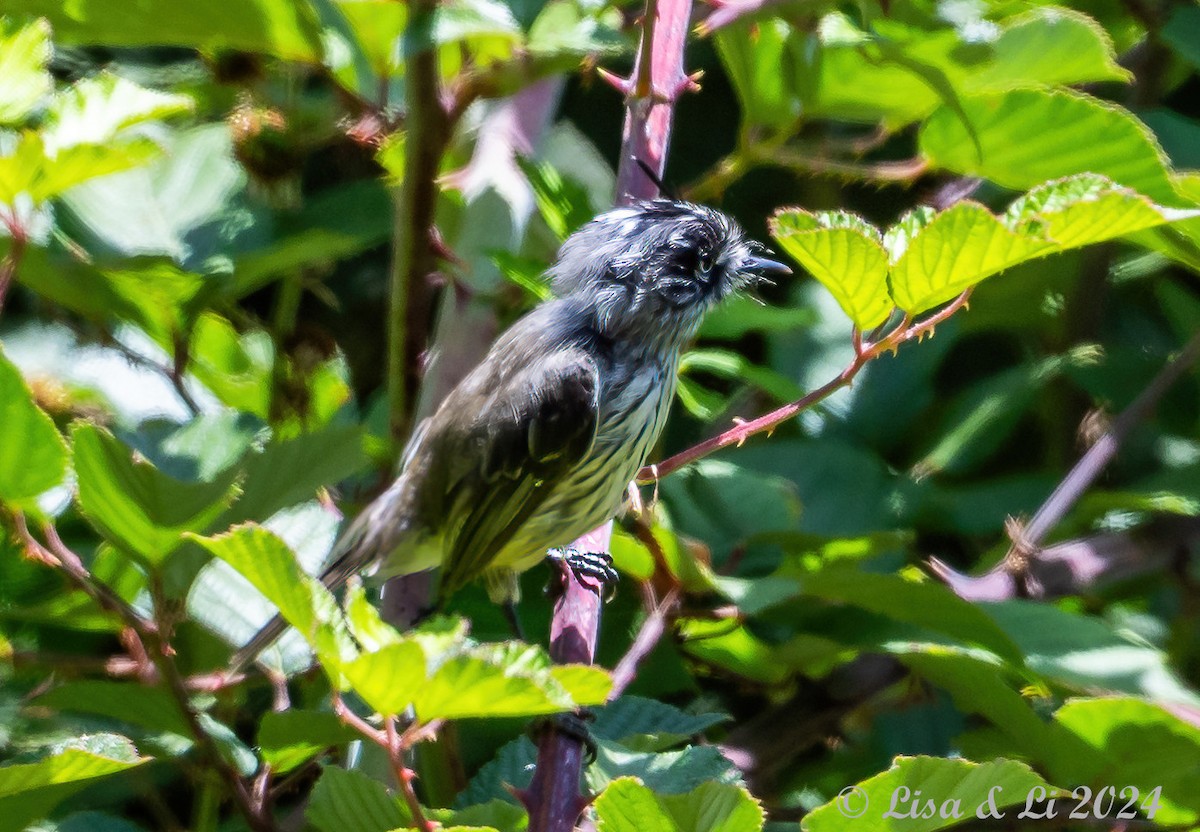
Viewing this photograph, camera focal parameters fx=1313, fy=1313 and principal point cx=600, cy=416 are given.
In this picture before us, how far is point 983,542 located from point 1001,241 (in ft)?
4.33

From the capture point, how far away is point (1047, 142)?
5.68 feet

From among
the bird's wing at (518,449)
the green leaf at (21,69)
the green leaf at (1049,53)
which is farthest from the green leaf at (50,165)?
the green leaf at (1049,53)

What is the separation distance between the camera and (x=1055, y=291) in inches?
99.7

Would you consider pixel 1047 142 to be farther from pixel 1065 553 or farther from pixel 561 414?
pixel 561 414

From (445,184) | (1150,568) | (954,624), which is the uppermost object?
(445,184)

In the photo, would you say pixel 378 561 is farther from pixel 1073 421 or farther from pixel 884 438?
pixel 1073 421

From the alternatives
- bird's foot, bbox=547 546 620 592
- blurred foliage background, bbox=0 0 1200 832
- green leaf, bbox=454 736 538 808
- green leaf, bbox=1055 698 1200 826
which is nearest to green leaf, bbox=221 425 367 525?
blurred foliage background, bbox=0 0 1200 832

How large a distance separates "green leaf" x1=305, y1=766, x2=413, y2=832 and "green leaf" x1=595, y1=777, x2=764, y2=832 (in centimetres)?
23

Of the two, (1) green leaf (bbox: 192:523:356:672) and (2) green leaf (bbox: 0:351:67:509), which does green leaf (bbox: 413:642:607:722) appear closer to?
(1) green leaf (bbox: 192:523:356:672)

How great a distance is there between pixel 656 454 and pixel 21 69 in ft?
4.23

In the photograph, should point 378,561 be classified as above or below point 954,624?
below

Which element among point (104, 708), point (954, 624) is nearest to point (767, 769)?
point (954, 624)

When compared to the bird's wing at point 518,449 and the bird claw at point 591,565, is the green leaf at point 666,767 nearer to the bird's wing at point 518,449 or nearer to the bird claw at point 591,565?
the bird claw at point 591,565

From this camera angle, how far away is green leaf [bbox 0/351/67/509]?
1462 millimetres
